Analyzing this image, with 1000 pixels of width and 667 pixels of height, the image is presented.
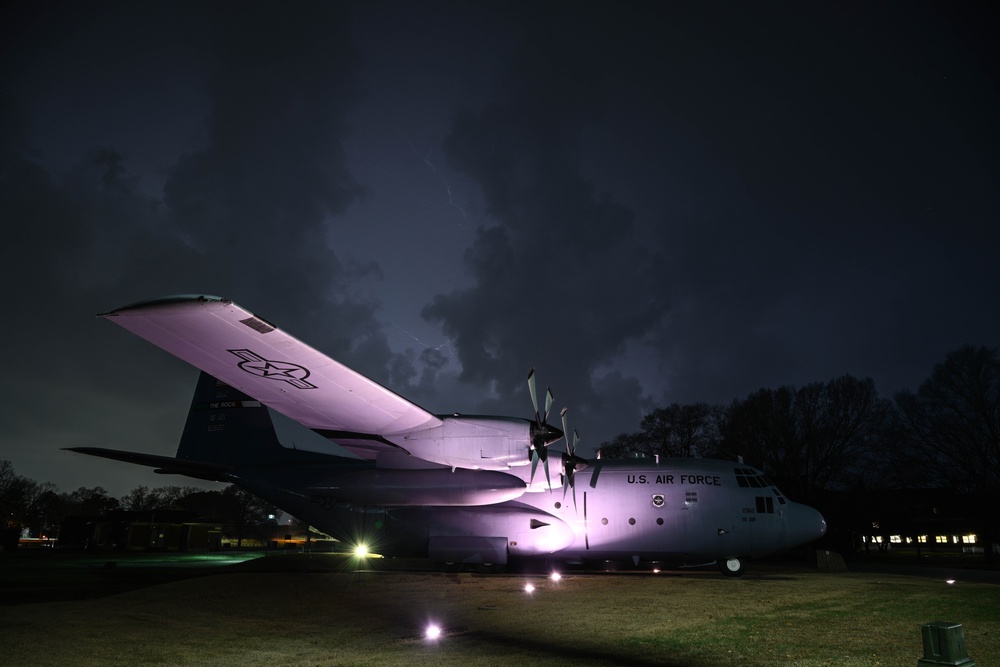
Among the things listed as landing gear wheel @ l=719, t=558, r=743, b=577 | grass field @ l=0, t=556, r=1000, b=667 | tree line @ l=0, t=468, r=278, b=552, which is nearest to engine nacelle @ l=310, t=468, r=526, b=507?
grass field @ l=0, t=556, r=1000, b=667

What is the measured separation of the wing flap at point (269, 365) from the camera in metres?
8.89

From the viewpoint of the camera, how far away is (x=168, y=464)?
17.4m

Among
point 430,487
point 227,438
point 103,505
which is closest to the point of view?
point 430,487

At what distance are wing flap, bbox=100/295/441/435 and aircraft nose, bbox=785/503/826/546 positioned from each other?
11.8m

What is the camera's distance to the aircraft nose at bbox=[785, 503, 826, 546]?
58.1 feet

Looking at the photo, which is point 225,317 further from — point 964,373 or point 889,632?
point 964,373

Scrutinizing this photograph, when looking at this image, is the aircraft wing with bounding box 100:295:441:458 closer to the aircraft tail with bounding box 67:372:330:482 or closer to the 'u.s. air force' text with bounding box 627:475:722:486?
the aircraft tail with bounding box 67:372:330:482

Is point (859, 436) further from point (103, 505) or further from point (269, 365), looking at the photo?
point (103, 505)

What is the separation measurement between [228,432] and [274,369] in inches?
409

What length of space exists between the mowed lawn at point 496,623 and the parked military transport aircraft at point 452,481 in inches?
91.3

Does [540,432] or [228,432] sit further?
[228,432]

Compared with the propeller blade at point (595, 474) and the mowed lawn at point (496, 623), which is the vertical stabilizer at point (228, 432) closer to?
the mowed lawn at point (496, 623)

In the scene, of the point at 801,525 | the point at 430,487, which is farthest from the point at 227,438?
the point at 801,525

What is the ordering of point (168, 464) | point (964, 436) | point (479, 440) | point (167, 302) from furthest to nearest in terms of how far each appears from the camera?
1. point (964, 436)
2. point (168, 464)
3. point (479, 440)
4. point (167, 302)
